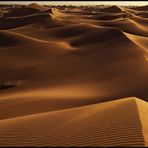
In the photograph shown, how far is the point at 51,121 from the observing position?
6.36m

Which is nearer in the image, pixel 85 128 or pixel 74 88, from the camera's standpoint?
pixel 85 128

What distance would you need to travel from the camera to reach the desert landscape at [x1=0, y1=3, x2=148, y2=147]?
5488mm

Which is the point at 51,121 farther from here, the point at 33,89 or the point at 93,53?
the point at 93,53

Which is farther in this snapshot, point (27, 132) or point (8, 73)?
point (8, 73)

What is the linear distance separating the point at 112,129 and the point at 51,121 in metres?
1.31

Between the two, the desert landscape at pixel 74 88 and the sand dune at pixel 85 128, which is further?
the desert landscape at pixel 74 88

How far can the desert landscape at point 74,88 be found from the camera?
216 inches

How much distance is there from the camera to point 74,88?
10688 millimetres

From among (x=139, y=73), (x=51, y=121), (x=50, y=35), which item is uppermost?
(x=51, y=121)

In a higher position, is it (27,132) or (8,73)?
(27,132)

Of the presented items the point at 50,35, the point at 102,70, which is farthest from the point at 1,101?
the point at 50,35

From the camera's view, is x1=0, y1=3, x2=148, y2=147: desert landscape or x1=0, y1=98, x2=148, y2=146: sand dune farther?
x1=0, y1=3, x2=148, y2=147: desert landscape

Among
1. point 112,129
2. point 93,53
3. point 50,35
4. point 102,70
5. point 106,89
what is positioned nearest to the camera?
point 112,129

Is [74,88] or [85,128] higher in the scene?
[85,128]
